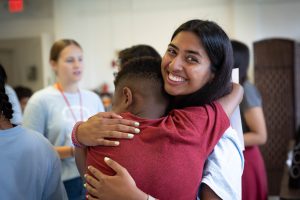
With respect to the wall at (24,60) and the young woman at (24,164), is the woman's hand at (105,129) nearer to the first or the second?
the young woman at (24,164)

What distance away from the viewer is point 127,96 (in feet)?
3.30

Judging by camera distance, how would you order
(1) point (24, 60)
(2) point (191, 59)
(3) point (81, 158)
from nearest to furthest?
(2) point (191, 59) < (3) point (81, 158) < (1) point (24, 60)

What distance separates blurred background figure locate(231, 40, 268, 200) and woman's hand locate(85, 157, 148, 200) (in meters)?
1.14

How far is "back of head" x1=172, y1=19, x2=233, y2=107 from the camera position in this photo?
985mm

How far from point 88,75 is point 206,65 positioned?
4659 millimetres

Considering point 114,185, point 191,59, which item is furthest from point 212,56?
point 114,185

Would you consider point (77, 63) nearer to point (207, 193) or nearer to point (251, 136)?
point (251, 136)

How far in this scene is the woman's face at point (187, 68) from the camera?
3.21 ft

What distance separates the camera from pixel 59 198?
1.23 metres

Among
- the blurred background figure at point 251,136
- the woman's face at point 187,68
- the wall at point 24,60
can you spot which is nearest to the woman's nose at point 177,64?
the woman's face at point 187,68

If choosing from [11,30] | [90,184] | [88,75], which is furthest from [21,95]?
[90,184]

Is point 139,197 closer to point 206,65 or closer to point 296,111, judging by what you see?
point 206,65

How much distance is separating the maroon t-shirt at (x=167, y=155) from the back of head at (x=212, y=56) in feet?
0.31

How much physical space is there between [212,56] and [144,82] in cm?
21
